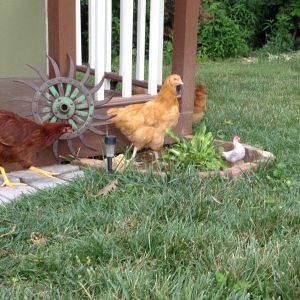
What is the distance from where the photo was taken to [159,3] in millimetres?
4727

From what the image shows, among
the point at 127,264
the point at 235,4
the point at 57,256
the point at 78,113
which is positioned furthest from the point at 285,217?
the point at 235,4

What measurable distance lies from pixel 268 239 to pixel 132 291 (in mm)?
925

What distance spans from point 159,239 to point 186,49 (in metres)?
2.28

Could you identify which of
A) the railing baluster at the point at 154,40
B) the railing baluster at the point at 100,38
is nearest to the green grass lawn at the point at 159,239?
the railing baluster at the point at 100,38

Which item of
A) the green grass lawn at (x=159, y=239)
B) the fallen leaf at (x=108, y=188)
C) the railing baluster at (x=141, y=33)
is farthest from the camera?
the railing baluster at (x=141, y=33)

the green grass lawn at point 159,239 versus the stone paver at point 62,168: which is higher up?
the green grass lawn at point 159,239

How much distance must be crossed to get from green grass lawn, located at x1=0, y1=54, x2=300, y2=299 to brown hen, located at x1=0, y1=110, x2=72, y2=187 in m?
0.38

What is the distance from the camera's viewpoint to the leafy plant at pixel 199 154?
4000 millimetres

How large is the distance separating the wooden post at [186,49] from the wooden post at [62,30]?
3.12 ft

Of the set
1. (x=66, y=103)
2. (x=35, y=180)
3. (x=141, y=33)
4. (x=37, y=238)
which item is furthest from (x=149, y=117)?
(x=37, y=238)

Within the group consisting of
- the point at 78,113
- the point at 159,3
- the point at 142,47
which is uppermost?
the point at 159,3

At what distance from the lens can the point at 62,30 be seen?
13.2 feet

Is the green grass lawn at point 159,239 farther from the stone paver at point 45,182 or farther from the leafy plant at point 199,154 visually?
the leafy plant at point 199,154

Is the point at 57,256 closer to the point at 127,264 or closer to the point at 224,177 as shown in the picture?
the point at 127,264
